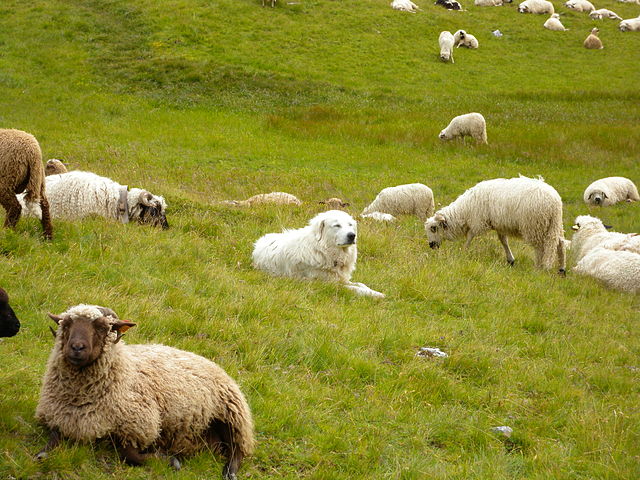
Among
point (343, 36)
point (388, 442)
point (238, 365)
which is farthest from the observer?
point (343, 36)

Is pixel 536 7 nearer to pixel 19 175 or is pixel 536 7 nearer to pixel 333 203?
pixel 333 203

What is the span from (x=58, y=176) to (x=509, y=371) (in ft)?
28.4

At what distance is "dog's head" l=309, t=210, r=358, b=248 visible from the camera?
9562mm

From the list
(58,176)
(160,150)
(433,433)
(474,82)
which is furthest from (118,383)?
(474,82)

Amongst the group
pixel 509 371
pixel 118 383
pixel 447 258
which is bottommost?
pixel 447 258

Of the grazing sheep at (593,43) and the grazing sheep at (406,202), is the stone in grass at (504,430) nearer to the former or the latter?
the grazing sheep at (406,202)

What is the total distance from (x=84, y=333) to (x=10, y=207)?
528 cm

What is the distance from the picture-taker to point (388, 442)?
217 inches

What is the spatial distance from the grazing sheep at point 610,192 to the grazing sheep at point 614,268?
7071mm

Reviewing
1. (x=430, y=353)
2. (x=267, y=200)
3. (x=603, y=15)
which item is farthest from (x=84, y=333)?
(x=603, y=15)

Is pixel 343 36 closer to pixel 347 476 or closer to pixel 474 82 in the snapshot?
pixel 474 82

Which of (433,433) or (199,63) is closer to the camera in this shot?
(433,433)

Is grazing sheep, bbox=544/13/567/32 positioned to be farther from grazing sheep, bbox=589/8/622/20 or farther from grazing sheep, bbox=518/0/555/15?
grazing sheep, bbox=589/8/622/20

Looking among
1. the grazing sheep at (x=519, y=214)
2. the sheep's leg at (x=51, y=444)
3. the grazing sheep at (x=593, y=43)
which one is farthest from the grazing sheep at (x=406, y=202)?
the grazing sheep at (x=593, y=43)
